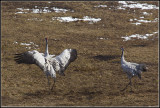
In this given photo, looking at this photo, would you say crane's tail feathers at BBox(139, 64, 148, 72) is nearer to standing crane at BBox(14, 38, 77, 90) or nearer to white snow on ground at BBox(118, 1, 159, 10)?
standing crane at BBox(14, 38, 77, 90)

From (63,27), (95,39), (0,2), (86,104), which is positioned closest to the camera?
(86,104)

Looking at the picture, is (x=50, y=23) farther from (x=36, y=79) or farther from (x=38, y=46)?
(x=36, y=79)

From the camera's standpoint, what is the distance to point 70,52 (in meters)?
12.2

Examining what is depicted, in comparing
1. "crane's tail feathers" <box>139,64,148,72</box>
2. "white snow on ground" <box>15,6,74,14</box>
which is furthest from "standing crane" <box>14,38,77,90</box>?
"white snow on ground" <box>15,6,74,14</box>

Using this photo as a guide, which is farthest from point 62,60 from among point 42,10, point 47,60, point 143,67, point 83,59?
point 42,10

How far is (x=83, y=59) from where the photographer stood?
1677 centimetres

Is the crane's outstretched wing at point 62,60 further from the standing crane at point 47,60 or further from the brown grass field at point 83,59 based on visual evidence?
the brown grass field at point 83,59

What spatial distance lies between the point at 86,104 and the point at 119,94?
1686 mm

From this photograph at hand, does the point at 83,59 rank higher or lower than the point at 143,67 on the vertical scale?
lower

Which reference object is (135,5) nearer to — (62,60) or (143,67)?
(143,67)

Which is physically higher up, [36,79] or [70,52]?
[70,52]

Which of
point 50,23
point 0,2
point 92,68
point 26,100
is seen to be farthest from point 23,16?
point 26,100

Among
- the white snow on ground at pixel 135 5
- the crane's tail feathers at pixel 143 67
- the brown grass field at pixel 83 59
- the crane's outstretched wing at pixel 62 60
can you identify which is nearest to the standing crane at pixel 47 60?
the crane's outstretched wing at pixel 62 60

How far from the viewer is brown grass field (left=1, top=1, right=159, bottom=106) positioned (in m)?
11.0
